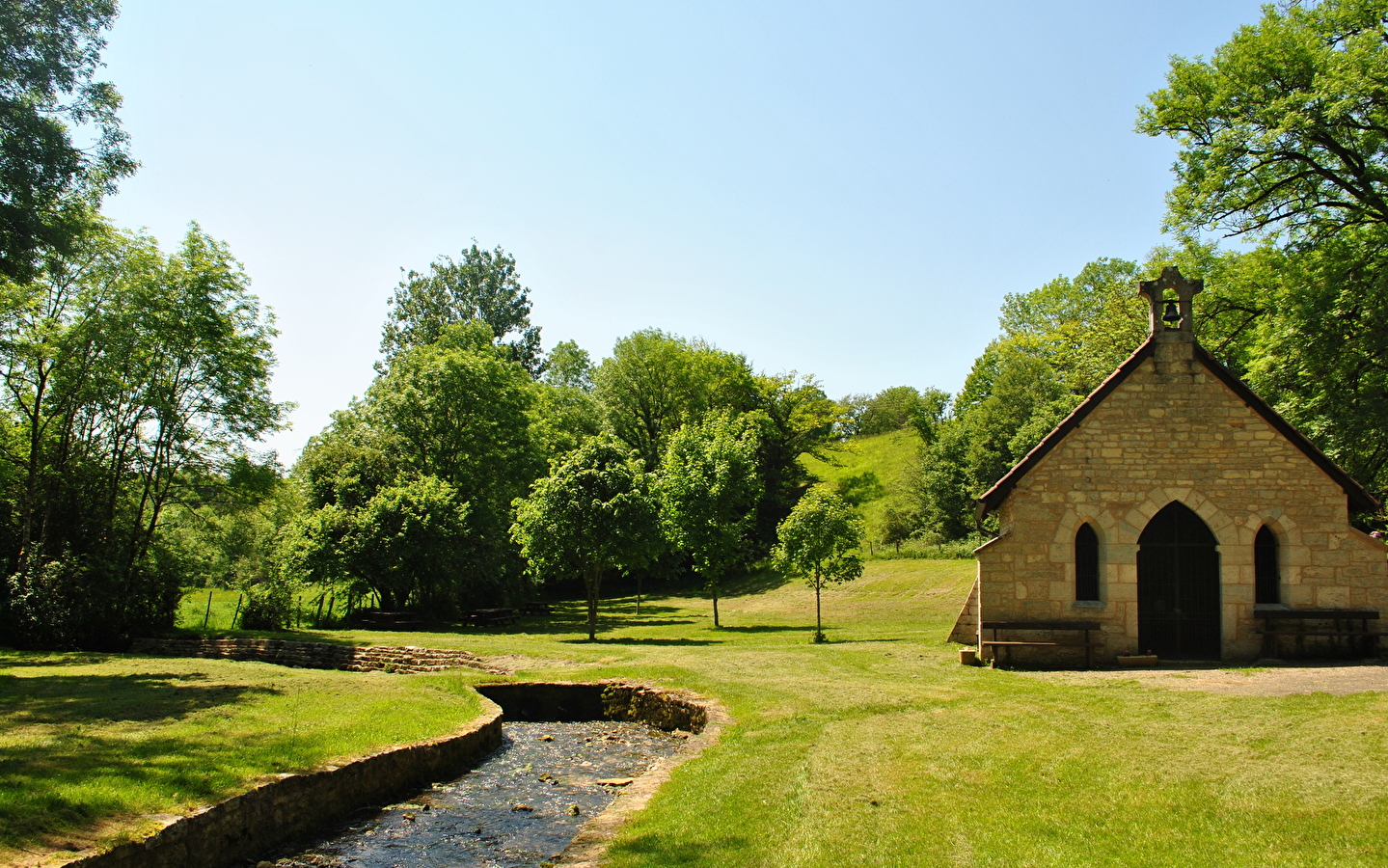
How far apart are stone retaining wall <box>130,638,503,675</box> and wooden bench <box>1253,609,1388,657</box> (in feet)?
52.1

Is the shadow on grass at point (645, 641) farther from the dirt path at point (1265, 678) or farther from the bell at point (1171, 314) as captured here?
the bell at point (1171, 314)

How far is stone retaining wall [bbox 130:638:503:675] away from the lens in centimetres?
2100

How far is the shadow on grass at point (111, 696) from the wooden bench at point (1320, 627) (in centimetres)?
1847

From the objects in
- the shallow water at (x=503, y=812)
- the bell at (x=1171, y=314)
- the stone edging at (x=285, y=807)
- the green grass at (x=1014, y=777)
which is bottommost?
the shallow water at (x=503, y=812)

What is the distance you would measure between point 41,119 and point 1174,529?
2426 centimetres

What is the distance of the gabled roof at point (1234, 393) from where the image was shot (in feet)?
55.6

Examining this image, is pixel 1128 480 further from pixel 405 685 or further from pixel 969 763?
pixel 405 685

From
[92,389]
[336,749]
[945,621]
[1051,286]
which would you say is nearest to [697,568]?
[945,621]

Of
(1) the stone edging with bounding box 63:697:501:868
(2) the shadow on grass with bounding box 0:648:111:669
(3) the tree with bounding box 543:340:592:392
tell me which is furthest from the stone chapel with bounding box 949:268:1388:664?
(3) the tree with bounding box 543:340:592:392

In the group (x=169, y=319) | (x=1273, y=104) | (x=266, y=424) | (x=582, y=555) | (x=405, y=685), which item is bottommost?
(x=405, y=685)

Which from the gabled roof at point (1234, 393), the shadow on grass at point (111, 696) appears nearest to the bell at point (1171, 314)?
the gabled roof at point (1234, 393)

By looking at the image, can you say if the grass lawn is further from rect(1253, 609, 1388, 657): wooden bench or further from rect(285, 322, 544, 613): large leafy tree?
rect(285, 322, 544, 613): large leafy tree

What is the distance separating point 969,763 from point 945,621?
849 inches

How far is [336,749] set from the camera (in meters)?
10.6
